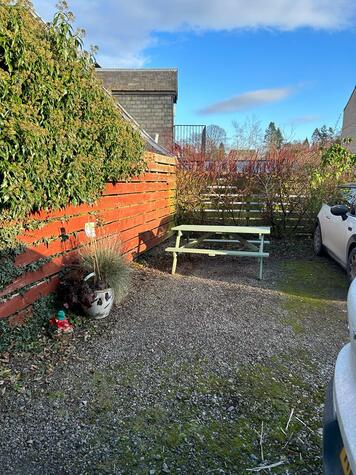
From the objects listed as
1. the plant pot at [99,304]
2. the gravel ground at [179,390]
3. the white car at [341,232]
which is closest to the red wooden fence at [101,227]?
the plant pot at [99,304]

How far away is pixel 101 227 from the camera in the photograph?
5086 mm

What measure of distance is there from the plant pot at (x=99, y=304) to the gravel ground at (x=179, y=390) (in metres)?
0.13

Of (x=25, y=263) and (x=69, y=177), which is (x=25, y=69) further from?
(x=25, y=263)

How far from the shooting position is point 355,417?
1279mm

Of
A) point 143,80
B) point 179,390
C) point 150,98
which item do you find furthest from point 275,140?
point 179,390

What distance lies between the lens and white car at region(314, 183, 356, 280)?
512 cm

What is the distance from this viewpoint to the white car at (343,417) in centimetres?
124

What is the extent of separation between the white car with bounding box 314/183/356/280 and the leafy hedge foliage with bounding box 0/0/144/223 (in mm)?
3533

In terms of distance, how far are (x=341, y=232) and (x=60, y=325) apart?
441cm

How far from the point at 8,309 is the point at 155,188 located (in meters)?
4.79

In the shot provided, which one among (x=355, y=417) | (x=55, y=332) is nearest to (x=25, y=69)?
(x=55, y=332)

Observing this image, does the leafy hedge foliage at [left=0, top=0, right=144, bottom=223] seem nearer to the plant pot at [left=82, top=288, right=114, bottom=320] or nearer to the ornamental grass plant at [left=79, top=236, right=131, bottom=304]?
the ornamental grass plant at [left=79, top=236, right=131, bottom=304]

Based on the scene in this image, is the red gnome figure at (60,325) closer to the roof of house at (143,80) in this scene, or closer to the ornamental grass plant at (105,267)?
the ornamental grass plant at (105,267)

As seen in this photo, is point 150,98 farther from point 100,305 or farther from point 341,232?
point 100,305
